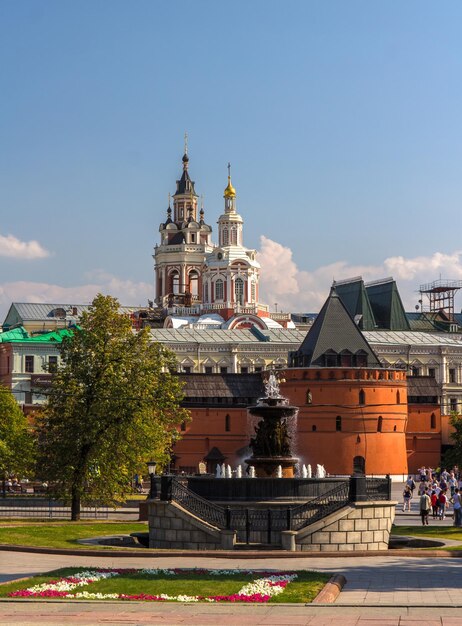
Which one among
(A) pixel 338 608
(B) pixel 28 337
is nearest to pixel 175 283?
(B) pixel 28 337

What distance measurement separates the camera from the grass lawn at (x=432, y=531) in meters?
36.1

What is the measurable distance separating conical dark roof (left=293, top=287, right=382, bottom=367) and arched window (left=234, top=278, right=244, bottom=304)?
5020 centimetres

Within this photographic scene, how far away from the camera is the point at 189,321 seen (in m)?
130

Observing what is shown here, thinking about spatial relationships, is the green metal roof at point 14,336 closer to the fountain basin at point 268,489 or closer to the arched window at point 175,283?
the arched window at point 175,283

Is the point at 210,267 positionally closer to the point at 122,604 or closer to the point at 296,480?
the point at 296,480

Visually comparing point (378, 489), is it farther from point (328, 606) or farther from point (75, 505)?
point (328, 606)

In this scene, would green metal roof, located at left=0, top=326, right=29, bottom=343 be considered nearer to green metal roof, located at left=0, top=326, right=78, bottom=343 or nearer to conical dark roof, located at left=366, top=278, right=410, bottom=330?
green metal roof, located at left=0, top=326, right=78, bottom=343

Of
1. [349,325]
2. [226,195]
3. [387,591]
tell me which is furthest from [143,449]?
[226,195]

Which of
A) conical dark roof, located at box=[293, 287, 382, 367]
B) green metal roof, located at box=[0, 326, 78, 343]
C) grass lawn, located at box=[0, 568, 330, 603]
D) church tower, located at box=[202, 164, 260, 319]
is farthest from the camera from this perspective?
church tower, located at box=[202, 164, 260, 319]

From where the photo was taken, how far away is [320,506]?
3300cm

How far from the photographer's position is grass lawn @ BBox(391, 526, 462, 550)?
1422 inches

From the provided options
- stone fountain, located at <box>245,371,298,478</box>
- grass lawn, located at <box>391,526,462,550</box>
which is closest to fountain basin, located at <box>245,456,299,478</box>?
stone fountain, located at <box>245,371,298,478</box>

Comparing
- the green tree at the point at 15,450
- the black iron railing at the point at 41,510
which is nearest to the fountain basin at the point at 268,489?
the black iron railing at the point at 41,510

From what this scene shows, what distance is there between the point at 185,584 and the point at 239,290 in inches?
4446
